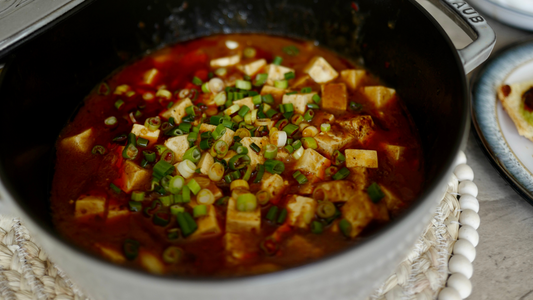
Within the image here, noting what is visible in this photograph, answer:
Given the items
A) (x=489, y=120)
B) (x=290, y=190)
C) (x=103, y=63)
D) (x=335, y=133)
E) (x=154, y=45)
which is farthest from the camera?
(x=154, y=45)

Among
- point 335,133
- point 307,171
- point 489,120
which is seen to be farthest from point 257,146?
point 489,120

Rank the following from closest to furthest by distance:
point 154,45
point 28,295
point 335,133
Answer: point 28,295 < point 335,133 < point 154,45

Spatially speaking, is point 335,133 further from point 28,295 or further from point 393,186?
point 28,295

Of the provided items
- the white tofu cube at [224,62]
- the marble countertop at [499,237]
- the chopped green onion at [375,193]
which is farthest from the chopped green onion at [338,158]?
the white tofu cube at [224,62]

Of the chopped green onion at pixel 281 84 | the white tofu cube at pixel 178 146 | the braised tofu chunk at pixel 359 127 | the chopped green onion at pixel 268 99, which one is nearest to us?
the white tofu cube at pixel 178 146

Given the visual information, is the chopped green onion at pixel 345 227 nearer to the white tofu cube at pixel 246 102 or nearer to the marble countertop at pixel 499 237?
the marble countertop at pixel 499 237

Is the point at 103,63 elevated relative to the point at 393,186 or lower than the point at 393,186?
elevated
